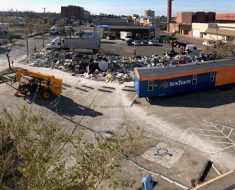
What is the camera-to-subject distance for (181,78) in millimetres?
27406

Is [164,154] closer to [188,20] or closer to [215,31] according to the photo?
[215,31]

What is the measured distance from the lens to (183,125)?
2206 cm

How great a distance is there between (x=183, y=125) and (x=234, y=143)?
3696 mm

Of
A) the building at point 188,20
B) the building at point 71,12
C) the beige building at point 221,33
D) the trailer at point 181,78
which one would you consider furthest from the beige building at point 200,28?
the building at point 71,12

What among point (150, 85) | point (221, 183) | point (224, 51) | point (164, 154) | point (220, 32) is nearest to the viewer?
point (221, 183)

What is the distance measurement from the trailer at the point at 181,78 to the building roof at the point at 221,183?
11.7 metres

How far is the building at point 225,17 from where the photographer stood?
100438 millimetres

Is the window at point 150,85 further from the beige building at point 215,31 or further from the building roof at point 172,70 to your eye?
the beige building at point 215,31

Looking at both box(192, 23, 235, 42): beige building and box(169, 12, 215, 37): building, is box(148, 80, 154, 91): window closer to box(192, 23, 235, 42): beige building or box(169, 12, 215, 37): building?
box(192, 23, 235, 42): beige building

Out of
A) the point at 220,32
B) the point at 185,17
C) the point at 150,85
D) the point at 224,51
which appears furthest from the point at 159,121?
the point at 185,17

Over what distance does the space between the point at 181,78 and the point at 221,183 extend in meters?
13.6

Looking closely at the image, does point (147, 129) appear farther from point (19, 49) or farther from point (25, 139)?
point (19, 49)

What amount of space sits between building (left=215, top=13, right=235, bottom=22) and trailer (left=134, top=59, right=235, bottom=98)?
76628mm

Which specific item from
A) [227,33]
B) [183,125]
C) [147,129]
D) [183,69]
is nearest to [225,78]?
[183,69]
